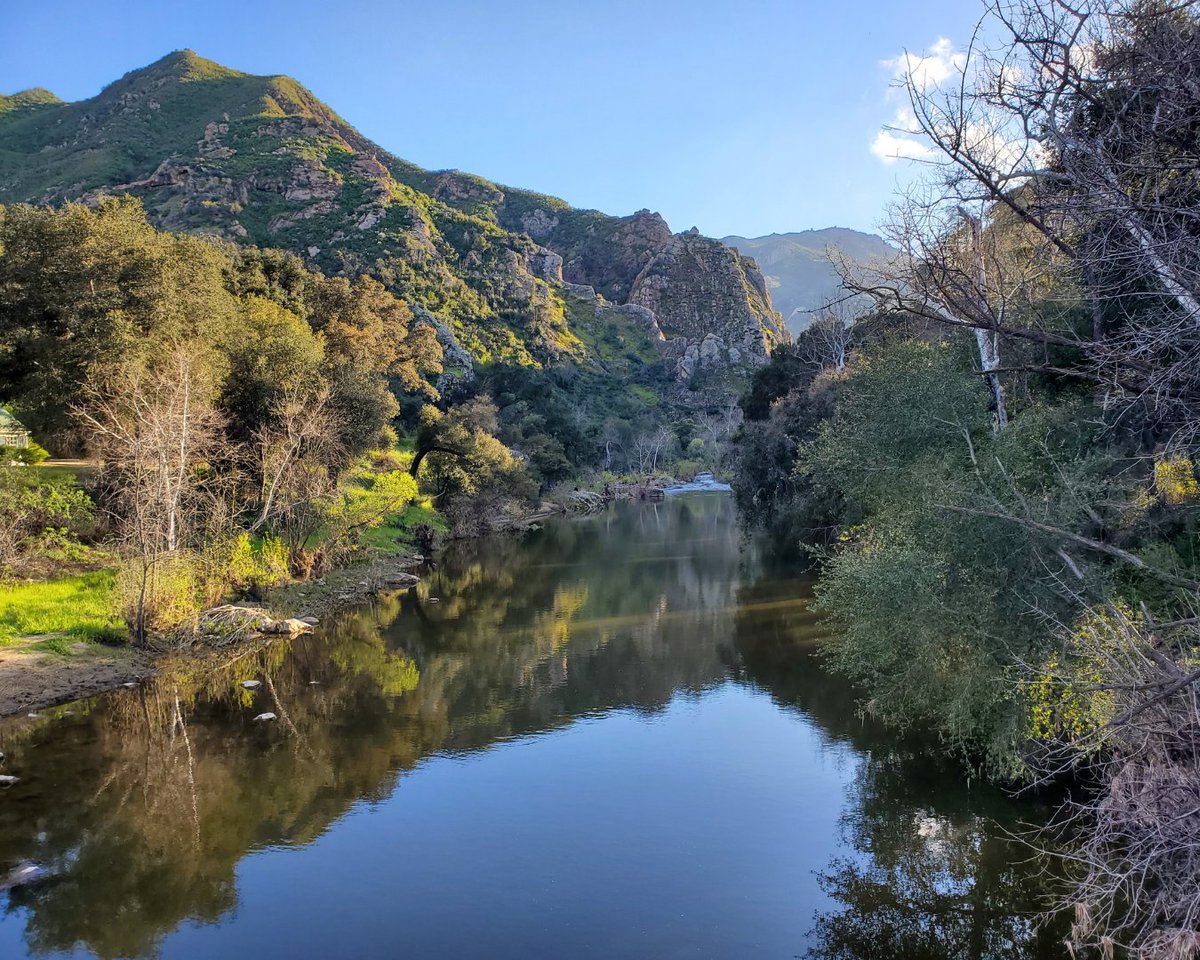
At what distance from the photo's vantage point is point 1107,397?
20.5 feet

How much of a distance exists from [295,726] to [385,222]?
269ft

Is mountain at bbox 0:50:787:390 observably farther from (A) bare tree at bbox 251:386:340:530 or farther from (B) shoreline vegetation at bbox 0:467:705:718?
(B) shoreline vegetation at bbox 0:467:705:718

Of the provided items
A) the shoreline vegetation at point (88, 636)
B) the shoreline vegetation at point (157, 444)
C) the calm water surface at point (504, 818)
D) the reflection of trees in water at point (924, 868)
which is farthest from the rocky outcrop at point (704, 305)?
the reflection of trees in water at point (924, 868)

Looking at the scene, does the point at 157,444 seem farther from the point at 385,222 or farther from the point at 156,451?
the point at 385,222

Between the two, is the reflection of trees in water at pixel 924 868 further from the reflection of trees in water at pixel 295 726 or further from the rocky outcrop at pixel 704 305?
the rocky outcrop at pixel 704 305

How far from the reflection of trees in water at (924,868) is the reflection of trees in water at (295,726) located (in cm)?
Answer: 696

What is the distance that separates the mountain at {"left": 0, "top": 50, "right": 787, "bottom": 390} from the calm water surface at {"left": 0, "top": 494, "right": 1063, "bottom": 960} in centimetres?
6006

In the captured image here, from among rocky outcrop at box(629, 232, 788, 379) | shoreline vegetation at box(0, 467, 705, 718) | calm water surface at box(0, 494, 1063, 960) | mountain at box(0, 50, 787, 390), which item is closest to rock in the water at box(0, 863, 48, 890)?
calm water surface at box(0, 494, 1063, 960)

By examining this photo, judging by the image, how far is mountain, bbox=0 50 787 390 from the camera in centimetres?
8244

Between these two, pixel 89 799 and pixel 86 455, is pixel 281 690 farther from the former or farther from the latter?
pixel 86 455

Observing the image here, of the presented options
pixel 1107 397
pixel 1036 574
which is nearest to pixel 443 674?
pixel 1036 574

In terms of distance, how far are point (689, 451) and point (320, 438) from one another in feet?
241

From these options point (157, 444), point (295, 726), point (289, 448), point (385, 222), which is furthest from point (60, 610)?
point (385, 222)

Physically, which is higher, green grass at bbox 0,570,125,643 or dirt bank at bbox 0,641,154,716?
green grass at bbox 0,570,125,643
